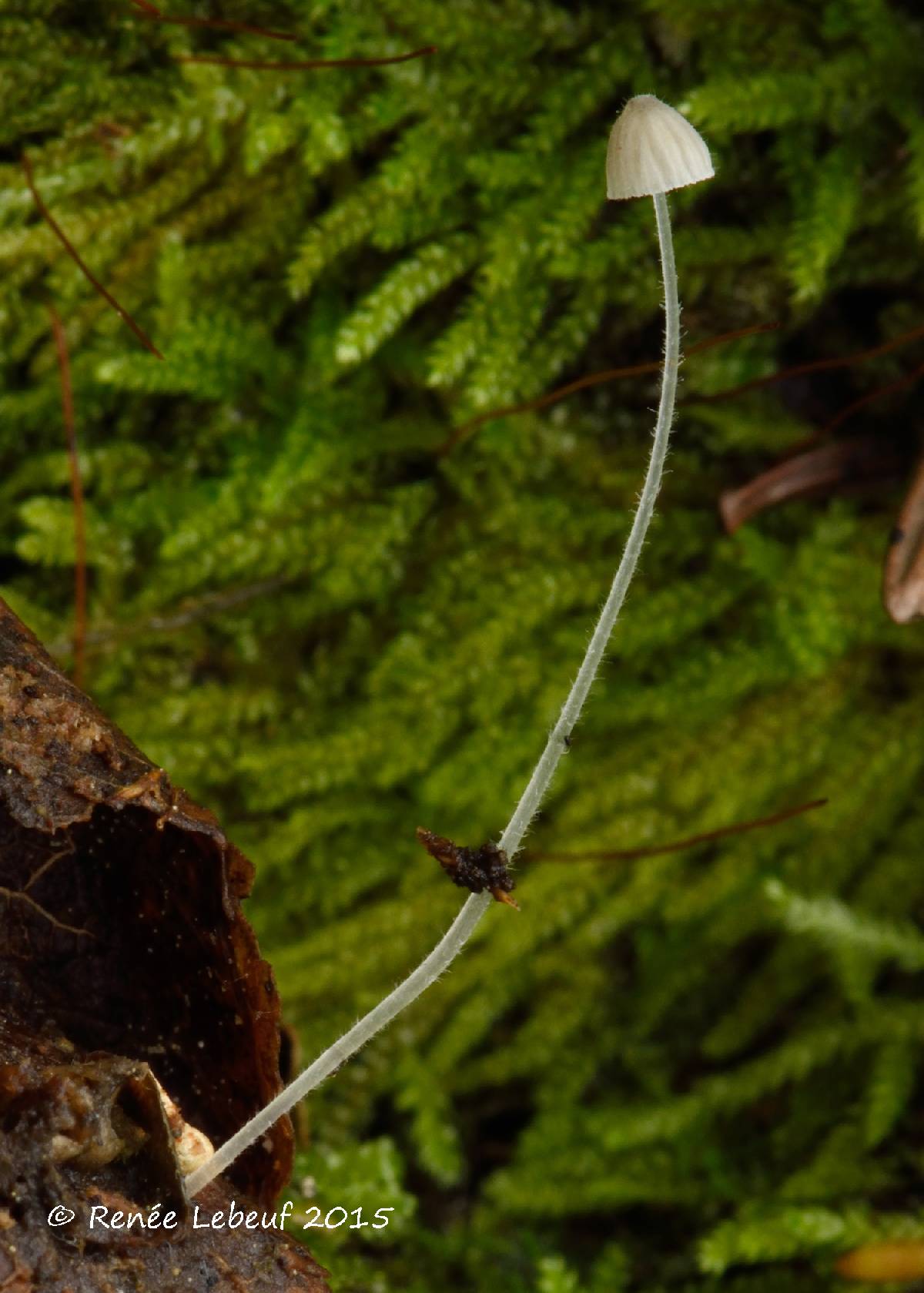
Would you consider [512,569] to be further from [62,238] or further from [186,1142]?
[186,1142]

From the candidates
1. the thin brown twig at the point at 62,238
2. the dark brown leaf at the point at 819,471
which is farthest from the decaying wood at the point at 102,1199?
the dark brown leaf at the point at 819,471

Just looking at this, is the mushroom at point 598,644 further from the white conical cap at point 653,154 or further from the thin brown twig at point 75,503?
the thin brown twig at point 75,503

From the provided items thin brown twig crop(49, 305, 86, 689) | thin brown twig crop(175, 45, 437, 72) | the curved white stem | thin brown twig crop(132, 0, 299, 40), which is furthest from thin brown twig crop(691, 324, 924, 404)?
thin brown twig crop(49, 305, 86, 689)

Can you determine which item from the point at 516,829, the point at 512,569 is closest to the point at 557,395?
the point at 512,569

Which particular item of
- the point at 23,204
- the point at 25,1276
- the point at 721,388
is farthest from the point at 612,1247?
the point at 23,204

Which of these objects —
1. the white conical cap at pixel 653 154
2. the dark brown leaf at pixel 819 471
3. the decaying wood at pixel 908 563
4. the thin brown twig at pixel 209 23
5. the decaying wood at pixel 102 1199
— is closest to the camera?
the decaying wood at pixel 102 1199

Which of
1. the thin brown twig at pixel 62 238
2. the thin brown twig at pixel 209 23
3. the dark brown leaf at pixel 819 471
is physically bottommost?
the dark brown leaf at pixel 819 471

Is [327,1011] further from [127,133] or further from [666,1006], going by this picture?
[127,133]

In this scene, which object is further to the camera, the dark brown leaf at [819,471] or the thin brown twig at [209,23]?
the dark brown leaf at [819,471]
